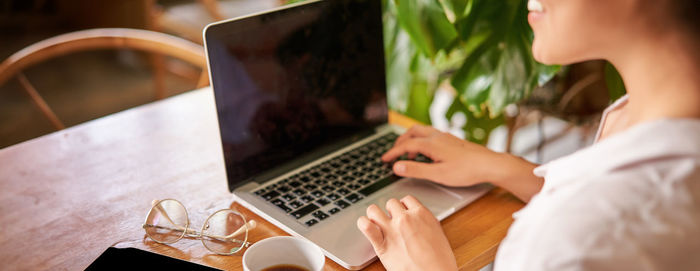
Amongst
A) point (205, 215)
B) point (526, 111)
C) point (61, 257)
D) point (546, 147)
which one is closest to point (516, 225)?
point (205, 215)

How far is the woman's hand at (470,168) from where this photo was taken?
92 centimetres

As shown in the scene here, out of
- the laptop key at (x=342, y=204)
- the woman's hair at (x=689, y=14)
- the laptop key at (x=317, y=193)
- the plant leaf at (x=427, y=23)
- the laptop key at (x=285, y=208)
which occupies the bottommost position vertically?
the laptop key at (x=342, y=204)

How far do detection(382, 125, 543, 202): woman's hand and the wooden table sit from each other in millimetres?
36

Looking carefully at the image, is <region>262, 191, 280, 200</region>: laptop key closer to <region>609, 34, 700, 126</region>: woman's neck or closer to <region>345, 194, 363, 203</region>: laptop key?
<region>345, 194, 363, 203</region>: laptop key

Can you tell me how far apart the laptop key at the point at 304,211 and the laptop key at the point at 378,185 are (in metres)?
0.09

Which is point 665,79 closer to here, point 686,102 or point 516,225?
point 686,102

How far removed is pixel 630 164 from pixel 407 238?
329 millimetres

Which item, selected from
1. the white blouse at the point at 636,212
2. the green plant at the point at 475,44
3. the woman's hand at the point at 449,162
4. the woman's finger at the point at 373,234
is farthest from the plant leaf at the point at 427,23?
the white blouse at the point at 636,212

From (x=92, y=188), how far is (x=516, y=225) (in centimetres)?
71

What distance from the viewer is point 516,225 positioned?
23.2 inches

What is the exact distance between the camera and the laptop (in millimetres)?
851

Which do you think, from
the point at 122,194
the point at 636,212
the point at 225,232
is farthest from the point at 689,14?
the point at 122,194

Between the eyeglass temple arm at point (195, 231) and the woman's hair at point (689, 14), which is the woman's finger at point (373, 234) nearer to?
the eyeglass temple arm at point (195, 231)

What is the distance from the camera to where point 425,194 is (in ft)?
3.07
